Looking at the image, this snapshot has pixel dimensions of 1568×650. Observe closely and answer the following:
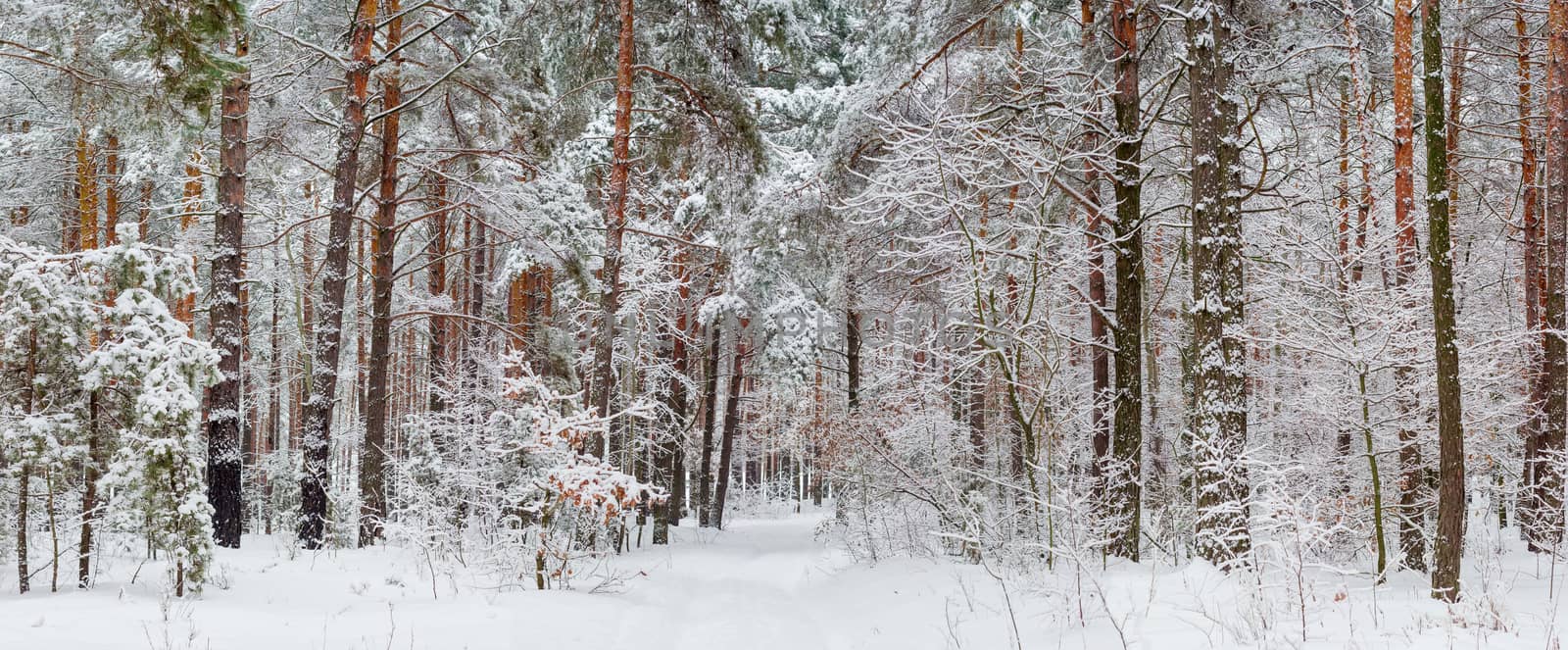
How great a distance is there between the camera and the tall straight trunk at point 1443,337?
6277 mm

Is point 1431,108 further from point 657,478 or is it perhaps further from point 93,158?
point 93,158

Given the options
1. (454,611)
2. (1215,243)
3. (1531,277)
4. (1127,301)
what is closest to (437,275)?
(454,611)

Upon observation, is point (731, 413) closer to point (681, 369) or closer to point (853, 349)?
point (681, 369)

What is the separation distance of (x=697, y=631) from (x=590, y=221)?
253 inches

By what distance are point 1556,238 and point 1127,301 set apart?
17.5ft

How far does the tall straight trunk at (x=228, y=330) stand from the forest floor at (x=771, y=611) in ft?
1.92

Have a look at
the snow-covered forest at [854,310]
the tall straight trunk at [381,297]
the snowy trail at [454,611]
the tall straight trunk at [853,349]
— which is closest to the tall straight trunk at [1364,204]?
the snow-covered forest at [854,310]

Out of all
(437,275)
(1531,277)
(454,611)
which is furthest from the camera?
(437,275)

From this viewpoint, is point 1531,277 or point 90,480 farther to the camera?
point 1531,277

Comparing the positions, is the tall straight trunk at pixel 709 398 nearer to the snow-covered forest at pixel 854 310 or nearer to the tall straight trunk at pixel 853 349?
the snow-covered forest at pixel 854 310

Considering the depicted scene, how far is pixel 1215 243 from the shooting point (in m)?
7.09

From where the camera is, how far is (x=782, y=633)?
7.99 metres

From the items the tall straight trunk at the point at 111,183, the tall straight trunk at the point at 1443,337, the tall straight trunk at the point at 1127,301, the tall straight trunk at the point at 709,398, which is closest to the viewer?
the tall straight trunk at the point at 1443,337

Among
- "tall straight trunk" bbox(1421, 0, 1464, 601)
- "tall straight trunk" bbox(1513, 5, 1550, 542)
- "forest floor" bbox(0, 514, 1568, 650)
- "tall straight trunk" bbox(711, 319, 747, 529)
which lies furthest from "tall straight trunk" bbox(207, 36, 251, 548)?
"tall straight trunk" bbox(1513, 5, 1550, 542)
